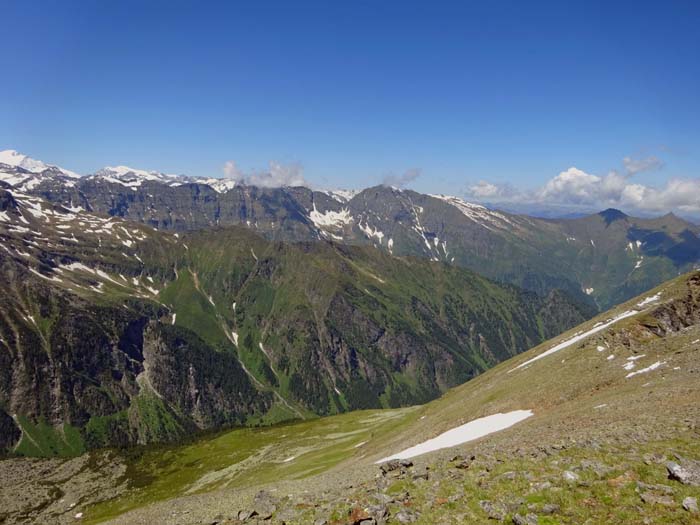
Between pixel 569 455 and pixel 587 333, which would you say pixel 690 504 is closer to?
pixel 569 455

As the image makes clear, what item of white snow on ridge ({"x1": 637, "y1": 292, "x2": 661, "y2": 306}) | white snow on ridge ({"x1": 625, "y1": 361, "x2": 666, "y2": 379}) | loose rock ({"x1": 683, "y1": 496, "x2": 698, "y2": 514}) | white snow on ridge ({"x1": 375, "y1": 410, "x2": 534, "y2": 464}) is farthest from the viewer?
white snow on ridge ({"x1": 637, "y1": 292, "x2": 661, "y2": 306})

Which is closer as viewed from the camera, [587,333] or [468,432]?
[468,432]

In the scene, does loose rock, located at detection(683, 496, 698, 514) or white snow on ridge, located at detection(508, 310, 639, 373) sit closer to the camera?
loose rock, located at detection(683, 496, 698, 514)

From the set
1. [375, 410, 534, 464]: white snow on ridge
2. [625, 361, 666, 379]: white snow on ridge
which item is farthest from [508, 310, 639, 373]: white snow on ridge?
[375, 410, 534, 464]: white snow on ridge

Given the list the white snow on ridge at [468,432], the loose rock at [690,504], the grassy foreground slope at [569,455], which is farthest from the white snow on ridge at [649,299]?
the loose rock at [690,504]

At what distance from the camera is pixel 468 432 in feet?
209

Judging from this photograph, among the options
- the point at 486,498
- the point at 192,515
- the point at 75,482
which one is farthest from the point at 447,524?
the point at 75,482

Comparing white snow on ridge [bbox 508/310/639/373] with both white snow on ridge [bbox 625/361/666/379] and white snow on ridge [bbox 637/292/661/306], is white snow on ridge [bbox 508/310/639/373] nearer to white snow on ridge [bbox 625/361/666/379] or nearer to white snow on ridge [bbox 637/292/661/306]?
white snow on ridge [bbox 637/292/661/306]

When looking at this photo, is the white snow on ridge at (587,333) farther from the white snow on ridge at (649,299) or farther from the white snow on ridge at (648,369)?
the white snow on ridge at (648,369)

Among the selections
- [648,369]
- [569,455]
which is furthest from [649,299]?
[569,455]

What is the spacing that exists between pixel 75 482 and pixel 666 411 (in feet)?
681

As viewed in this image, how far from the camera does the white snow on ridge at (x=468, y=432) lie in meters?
60.1

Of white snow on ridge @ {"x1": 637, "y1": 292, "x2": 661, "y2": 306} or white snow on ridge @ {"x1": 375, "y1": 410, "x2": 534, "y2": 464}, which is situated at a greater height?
white snow on ridge @ {"x1": 637, "y1": 292, "x2": 661, "y2": 306}

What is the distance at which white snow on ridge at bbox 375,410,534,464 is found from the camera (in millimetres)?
60062
